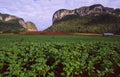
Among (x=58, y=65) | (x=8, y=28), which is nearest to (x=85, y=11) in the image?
(x=8, y=28)

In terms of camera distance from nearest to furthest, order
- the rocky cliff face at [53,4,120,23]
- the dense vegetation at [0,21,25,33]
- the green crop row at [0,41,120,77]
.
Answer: the green crop row at [0,41,120,77] < the dense vegetation at [0,21,25,33] < the rocky cliff face at [53,4,120,23]

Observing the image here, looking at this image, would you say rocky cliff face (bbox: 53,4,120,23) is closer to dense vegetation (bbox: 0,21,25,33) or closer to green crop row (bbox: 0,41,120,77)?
dense vegetation (bbox: 0,21,25,33)

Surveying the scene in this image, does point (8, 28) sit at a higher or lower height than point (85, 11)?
lower

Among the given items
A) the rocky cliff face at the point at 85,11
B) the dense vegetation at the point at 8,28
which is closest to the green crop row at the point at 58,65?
the dense vegetation at the point at 8,28

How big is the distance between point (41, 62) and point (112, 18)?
274 feet

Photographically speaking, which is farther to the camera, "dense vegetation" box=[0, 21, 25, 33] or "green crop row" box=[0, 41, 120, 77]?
"dense vegetation" box=[0, 21, 25, 33]

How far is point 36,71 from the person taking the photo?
847cm

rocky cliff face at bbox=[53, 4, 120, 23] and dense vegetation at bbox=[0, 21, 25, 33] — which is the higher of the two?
rocky cliff face at bbox=[53, 4, 120, 23]

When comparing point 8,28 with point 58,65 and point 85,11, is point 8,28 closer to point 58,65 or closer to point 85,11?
point 85,11

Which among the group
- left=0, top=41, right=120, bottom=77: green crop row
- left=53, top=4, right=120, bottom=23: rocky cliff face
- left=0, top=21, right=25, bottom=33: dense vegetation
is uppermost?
left=53, top=4, right=120, bottom=23: rocky cliff face

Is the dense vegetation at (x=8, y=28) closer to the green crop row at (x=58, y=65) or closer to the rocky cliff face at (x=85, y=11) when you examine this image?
the green crop row at (x=58, y=65)

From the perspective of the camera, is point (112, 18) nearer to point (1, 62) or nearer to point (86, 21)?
point (86, 21)

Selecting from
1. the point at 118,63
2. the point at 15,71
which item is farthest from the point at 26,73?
→ the point at 118,63

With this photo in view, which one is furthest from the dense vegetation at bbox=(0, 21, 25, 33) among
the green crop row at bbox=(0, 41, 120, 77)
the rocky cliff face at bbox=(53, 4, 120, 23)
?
the rocky cliff face at bbox=(53, 4, 120, 23)
